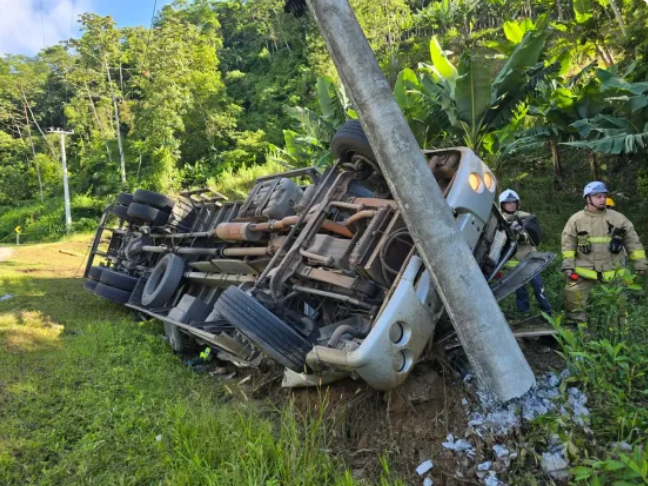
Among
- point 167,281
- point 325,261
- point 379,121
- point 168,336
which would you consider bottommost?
point 168,336

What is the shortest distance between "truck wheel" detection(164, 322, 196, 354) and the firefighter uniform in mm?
4133

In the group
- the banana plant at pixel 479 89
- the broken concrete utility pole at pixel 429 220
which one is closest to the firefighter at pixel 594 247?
the broken concrete utility pole at pixel 429 220

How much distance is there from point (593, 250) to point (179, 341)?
14.6 ft

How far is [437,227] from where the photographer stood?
2777 millimetres

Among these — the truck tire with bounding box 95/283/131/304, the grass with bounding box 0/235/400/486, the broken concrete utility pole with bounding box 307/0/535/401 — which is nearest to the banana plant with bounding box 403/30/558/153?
the broken concrete utility pole with bounding box 307/0/535/401

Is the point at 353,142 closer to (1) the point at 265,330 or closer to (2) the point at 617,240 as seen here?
(1) the point at 265,330

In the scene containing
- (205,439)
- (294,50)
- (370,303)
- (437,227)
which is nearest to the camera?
(437,227)

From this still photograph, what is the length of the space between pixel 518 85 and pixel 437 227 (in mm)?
5973

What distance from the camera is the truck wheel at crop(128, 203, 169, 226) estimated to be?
305 inches

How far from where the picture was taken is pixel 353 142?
4.18 meters

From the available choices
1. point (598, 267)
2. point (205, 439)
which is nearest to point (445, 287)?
point (205, 439)

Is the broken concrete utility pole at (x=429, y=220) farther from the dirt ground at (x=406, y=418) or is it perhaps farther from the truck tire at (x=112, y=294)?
the truck tire at (x=112, y=294)

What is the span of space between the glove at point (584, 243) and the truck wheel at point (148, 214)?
5.90 m

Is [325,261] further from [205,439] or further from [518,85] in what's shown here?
[518,85]
